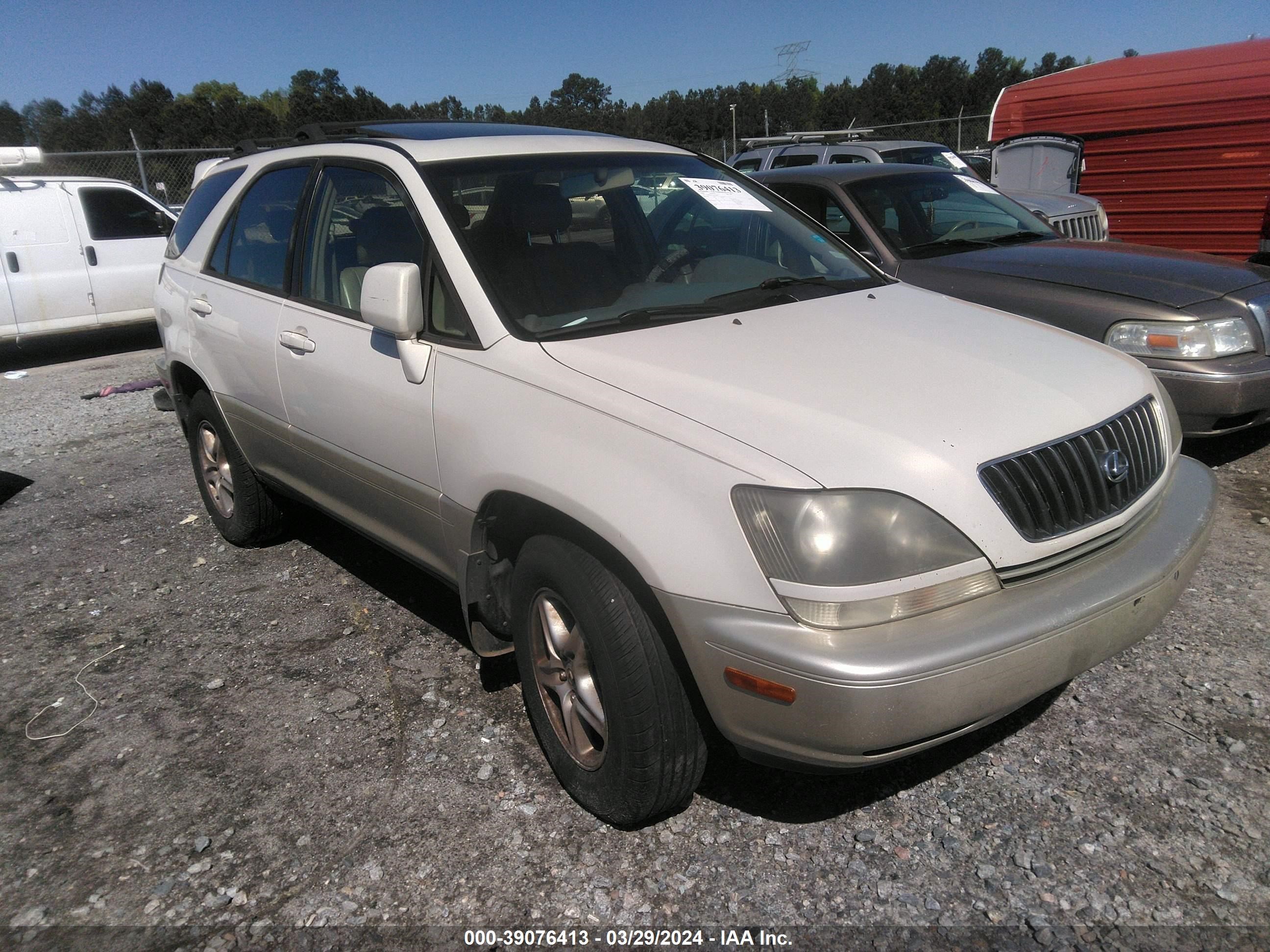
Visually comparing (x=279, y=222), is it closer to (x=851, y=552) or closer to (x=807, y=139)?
(x=851, y=552)

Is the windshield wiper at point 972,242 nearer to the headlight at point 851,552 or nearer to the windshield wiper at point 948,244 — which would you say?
the windshield wiper at point 948,244

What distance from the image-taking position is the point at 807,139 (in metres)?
14.5

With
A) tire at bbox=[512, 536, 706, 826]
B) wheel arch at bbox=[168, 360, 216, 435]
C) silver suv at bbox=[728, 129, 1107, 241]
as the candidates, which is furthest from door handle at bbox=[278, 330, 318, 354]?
silver suv at bbox=[728, 129, 1107, 241]

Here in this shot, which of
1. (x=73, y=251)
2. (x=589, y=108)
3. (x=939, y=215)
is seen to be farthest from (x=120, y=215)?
(x=589, y=108)

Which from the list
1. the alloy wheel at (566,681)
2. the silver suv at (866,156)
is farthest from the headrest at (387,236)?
the silver suv at (866,156)

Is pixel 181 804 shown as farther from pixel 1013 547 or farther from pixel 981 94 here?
pixel 981 94

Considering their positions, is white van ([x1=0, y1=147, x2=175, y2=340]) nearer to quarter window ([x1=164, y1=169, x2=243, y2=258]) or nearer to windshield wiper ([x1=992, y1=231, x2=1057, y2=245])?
quarter window ([x1=164, y1=169, x2=243, y2=258])

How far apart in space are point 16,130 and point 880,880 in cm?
6963

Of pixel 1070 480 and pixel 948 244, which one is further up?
pixel 948 244

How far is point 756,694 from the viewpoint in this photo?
6.73 ft

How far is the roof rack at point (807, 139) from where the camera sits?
13.7 m

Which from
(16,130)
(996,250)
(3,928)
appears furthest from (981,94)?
(3,928)

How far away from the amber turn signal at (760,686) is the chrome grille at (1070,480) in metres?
0.66

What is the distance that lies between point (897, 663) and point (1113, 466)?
90 centimetres
